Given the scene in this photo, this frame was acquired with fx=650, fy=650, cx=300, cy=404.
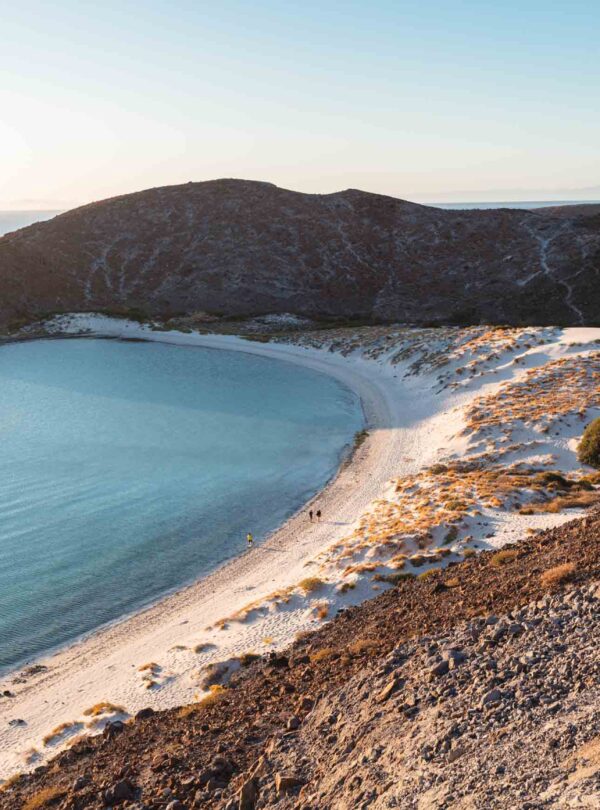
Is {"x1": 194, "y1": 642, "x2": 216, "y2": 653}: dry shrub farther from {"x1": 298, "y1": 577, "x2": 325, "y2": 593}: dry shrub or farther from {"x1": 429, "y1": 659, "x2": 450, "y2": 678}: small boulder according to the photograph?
{"x1": 429, "y1": 659, "x2": 450, "y2": 678}: small boulder

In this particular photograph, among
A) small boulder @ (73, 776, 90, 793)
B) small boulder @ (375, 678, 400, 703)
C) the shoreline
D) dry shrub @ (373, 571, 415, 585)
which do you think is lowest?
the shoreline

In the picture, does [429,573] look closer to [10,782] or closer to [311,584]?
[311,584]

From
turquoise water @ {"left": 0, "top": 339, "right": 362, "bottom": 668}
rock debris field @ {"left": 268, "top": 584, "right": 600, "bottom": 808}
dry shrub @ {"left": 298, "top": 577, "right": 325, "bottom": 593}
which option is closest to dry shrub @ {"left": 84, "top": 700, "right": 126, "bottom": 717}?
turquoise water @ {"left": 0, "top": 339, "right": 362, "bottom": 668}

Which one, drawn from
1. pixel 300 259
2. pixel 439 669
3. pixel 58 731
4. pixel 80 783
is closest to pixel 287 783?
pixel 439 669

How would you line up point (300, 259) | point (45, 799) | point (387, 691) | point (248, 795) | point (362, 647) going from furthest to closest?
point (300, 259)
point (362, 647)
point (45, 799)
point (387, 691)
point (248, 795)

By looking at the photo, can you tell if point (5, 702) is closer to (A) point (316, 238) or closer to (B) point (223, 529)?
(B) point (223, 529)

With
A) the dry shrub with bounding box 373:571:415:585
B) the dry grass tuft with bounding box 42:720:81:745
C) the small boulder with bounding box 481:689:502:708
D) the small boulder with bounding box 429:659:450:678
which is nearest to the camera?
the small boulder with bounding box 481:689:502:708

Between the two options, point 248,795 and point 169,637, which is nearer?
point 248,795
